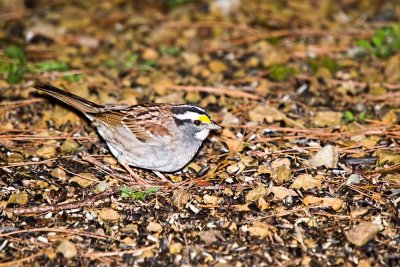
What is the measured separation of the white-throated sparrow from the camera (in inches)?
197

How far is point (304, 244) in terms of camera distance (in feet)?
14.0

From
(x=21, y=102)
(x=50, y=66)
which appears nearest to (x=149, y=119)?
(x=21, y=102)

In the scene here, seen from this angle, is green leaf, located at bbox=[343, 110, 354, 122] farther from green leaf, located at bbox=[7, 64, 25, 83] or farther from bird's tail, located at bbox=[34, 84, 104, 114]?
green leaf, located at bbox=[7, 64, 25, 83]

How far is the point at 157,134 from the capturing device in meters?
5.07

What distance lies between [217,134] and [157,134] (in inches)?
32.0

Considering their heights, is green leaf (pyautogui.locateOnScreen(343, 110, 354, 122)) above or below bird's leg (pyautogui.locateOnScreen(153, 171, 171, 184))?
above

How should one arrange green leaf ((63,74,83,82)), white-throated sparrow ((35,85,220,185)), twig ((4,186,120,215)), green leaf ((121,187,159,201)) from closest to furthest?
1. twig ((4,186,120,215))
2. green leaf ((121,187,159,201))
3. white-throated sparrow ((35,85,220,185))
4. green leaf ((63,74,83,82))

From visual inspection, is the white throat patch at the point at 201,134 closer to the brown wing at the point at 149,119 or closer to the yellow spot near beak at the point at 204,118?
the yellow spot near beak at the point at 204,118

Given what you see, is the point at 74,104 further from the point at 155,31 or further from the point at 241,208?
the point at 155,31

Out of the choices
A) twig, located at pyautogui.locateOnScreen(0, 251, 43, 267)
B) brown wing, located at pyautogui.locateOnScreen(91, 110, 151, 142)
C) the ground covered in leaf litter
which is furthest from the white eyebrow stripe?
twig, located at pyautogui.locateOnScreen(0, 251, 43, 267)

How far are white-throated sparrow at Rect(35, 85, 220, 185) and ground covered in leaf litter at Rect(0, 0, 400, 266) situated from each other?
8.2 inches

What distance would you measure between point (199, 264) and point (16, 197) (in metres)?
1.60

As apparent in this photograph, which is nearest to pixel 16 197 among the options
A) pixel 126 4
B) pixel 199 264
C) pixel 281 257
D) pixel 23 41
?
pixel 199 264

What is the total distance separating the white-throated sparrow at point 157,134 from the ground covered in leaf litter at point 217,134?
0.68 ft
